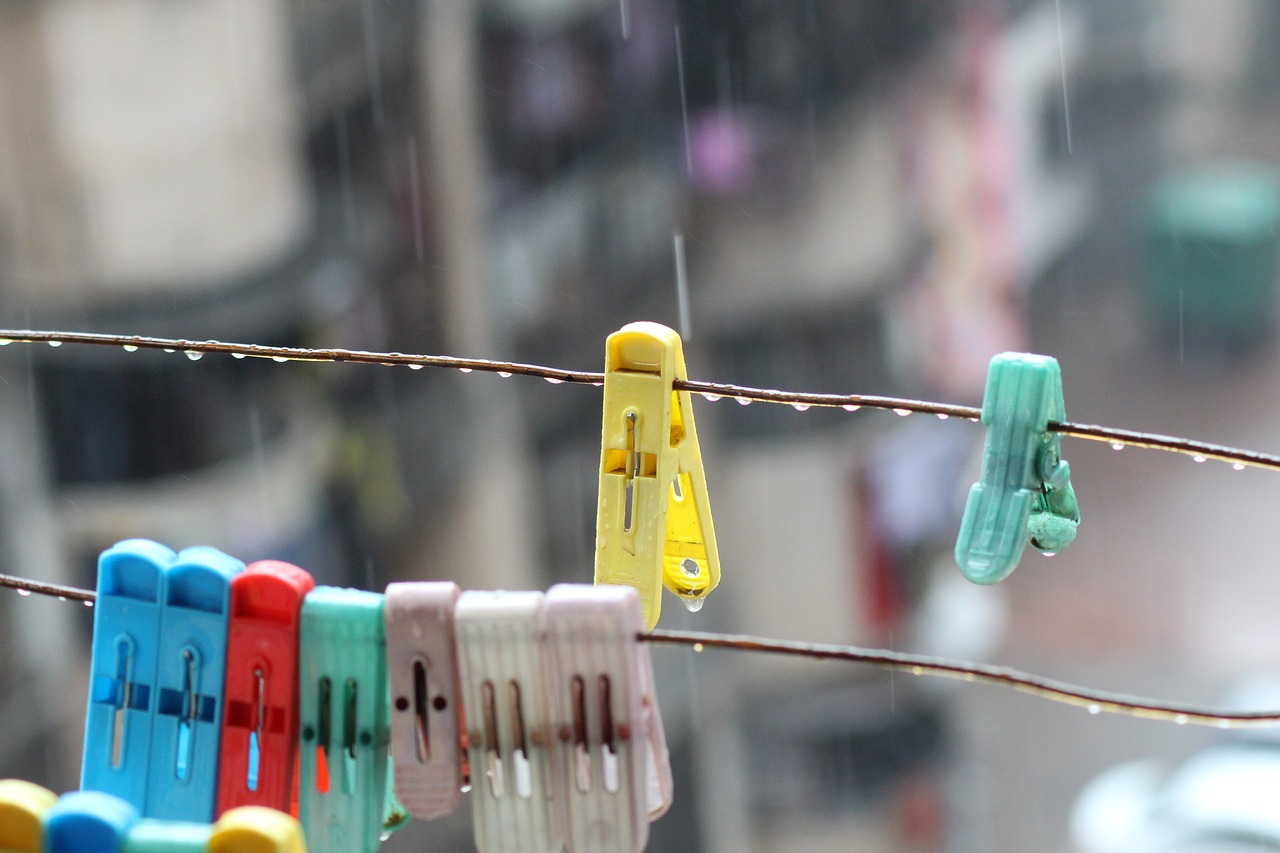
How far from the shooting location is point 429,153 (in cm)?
404

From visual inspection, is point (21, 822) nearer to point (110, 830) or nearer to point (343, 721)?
point (110, 830)

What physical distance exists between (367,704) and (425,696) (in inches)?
1.5

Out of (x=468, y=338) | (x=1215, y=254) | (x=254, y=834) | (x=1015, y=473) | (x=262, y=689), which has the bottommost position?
(x=254, y=834)

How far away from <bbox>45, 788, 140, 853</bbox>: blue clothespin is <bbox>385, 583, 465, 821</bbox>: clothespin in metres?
0.17

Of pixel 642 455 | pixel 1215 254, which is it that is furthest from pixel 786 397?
pixel 1215 254

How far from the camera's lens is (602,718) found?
80 centimetres

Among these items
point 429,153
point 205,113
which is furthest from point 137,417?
point 429,153

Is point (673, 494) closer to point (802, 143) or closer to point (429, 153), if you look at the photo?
point (429, 153)

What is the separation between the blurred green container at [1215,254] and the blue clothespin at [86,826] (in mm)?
6159

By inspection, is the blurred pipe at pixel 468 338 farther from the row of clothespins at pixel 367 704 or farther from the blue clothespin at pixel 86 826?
the blue clothespin at pixel 86 826

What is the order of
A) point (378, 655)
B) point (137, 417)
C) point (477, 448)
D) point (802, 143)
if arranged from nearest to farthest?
point (378, 655) → point (137, 417) → point (477, 448) → point (802, 143)

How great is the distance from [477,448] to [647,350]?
123 inches

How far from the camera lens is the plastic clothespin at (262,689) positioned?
0.81 m

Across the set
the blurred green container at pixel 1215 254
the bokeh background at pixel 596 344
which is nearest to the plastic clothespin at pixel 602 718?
the bokeh background at pixel 596 344
